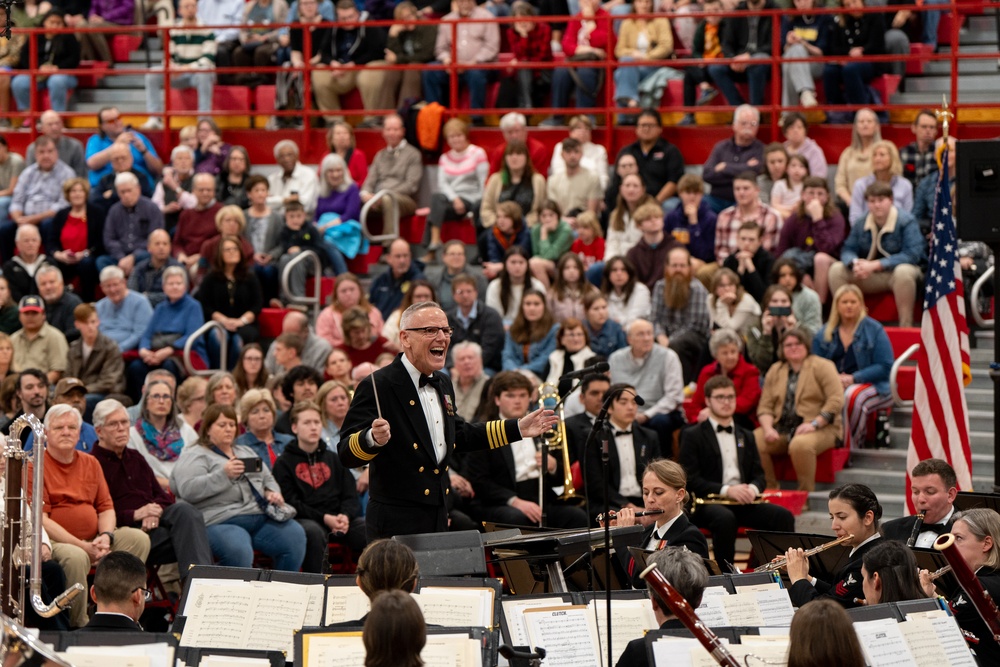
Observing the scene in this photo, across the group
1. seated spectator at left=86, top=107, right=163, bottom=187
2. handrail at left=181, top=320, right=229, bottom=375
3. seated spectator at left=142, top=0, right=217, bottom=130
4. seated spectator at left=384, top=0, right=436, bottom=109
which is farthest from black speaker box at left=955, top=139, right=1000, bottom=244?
seated spectator at left=142, top=0, right=217, bottom=130

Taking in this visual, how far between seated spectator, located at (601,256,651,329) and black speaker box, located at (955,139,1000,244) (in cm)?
343

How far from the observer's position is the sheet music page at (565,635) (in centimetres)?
641

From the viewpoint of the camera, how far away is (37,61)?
17.2 metres

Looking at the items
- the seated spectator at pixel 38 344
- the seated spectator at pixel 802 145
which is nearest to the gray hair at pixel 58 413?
the seated spectator at pixel 38 344

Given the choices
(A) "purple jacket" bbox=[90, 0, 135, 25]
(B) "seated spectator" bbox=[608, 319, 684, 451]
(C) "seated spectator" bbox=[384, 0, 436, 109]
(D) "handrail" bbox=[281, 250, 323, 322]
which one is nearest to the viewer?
(B) "seated spectator" bbox=[608, 319, 684, 451]

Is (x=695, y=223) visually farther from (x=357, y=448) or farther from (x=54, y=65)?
(x=54, y=65)

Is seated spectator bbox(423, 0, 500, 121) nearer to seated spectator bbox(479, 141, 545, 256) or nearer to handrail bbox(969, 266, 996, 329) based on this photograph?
seated spectator bbox(479, 141, 545, 256)

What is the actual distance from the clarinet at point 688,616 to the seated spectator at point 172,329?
780 cm

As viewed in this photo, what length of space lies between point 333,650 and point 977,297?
7.90 meters

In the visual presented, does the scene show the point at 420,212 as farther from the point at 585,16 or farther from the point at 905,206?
the point at 905,206

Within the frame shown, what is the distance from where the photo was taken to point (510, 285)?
12.8m

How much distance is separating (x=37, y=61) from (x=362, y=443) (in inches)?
463

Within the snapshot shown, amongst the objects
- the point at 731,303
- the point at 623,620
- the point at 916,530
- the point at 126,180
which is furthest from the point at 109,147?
the point at 623,620

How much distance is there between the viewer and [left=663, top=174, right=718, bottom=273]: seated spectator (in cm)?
1316
